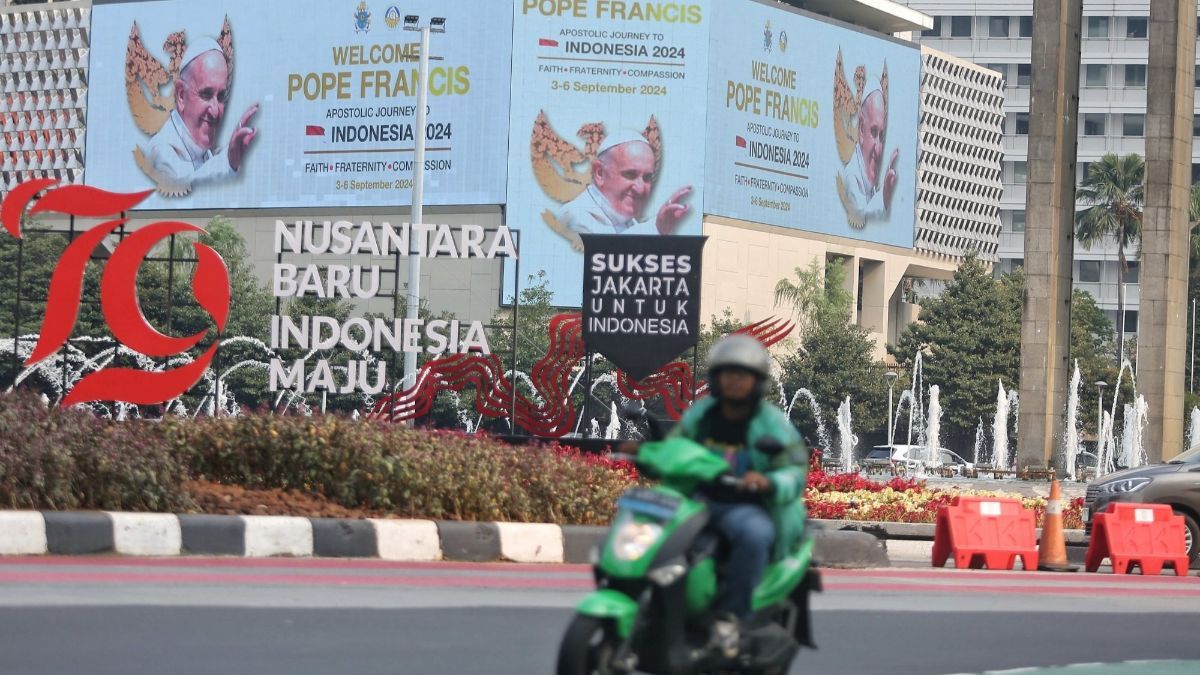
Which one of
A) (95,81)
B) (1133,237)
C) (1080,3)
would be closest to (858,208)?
(1133,237)

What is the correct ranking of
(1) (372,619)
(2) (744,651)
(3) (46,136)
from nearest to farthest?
(2) (744,651) < (1) (372,619) < (3) (46,136)

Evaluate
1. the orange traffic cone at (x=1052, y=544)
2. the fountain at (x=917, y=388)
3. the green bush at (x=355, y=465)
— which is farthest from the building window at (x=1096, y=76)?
the green bush at (x=355, y=465)

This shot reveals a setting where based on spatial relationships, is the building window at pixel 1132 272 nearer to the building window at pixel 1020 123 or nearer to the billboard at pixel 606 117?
the building window at pixel 1020 123

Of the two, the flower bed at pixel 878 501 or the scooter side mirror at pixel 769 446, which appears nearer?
the scooter side mirror at pixel 769 446

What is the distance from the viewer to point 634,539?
6383mm

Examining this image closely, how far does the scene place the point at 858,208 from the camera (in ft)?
365

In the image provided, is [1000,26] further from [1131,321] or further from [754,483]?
[754,483]

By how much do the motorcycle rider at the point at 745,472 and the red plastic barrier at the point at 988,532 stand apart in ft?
39.3

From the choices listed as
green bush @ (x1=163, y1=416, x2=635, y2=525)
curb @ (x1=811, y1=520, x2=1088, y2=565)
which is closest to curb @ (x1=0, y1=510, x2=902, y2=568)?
green bush @ (x1=163, y1=416, x2=635, y2=525)

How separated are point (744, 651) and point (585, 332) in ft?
68.0

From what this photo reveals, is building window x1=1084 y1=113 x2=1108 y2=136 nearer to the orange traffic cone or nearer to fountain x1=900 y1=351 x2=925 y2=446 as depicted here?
fountain x1=900 y1=351 x2=925 y2=446

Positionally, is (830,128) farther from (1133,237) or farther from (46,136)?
(46,136)

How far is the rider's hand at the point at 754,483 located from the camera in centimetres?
663

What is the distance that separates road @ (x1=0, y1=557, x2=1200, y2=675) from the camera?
8.48m
